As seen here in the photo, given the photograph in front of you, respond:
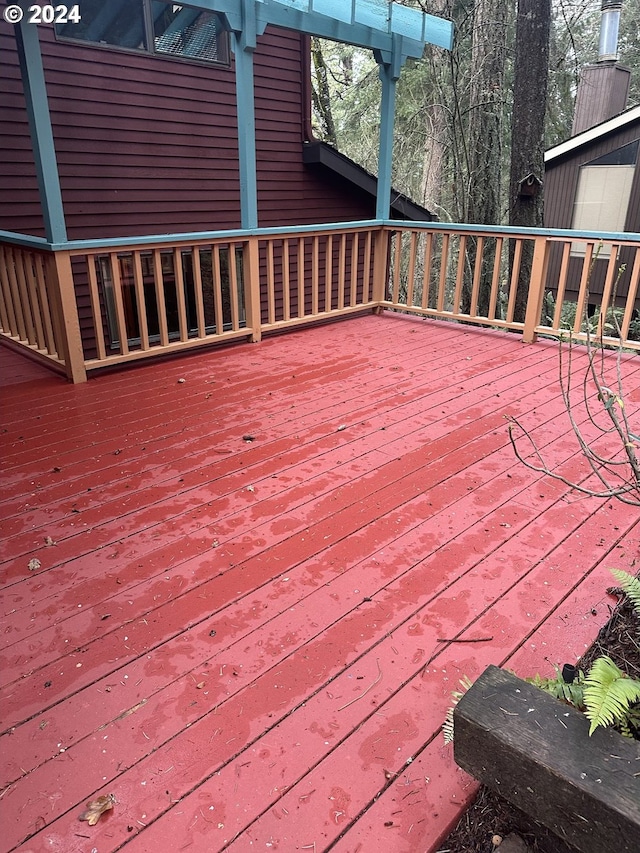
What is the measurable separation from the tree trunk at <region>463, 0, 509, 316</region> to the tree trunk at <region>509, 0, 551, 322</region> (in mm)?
629

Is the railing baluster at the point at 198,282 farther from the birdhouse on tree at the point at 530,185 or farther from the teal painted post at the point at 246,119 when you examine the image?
the birdhouse on tree at the point at 530,185

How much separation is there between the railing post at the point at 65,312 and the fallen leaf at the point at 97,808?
9.92 feet

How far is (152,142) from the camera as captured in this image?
6090 millimetres

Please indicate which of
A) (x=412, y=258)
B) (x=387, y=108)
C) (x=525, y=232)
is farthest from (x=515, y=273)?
(x=387, y=108)

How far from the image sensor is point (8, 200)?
5.30m

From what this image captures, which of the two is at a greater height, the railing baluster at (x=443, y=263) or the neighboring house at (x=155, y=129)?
the neighboring house at (x=155, y=129)

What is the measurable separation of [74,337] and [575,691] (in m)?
3.46

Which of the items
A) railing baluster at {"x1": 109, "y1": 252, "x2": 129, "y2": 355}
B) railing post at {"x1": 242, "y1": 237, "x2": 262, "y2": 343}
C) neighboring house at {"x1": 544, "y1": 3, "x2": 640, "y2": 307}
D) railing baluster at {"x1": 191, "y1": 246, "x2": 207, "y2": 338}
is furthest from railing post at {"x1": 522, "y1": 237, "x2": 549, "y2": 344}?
neighboring house at {"x1": 544, "y1": 3, "x2": 640, "y2": 307}

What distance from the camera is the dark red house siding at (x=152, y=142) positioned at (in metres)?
5.31

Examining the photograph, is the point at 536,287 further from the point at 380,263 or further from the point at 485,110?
the point at 485,110

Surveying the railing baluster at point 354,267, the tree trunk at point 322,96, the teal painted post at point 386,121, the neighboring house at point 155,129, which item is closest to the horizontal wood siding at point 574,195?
the tree trunk at point 322,96

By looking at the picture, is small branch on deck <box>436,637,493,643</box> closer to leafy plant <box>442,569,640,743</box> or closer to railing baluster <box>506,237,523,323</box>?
leafy plant <box>442,569,640,743</box>

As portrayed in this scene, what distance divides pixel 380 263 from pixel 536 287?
63.8 inches

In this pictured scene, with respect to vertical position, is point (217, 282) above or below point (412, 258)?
below
